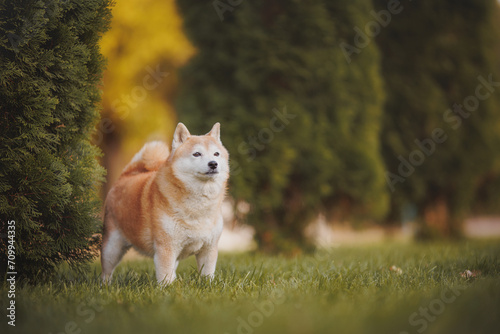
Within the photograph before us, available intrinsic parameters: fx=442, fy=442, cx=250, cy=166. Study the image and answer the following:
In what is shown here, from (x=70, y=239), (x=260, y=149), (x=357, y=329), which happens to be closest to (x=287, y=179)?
(x=260, y=149)

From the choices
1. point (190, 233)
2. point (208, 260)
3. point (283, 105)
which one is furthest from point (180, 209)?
point (283, 105)

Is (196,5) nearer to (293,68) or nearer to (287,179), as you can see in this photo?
(293,68)

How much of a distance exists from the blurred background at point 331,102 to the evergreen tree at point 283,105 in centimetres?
2

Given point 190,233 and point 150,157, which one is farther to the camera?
point 150,157

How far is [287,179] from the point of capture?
268 inches

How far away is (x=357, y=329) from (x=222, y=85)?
5190 mm

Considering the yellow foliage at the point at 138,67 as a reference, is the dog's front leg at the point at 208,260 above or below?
below

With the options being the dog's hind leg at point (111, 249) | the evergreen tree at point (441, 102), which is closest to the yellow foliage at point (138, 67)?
the evergreen tree at point (441, 102)

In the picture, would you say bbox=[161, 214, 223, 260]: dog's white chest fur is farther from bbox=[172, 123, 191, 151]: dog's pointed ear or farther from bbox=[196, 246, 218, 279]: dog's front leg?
bbox=[172, 123, 191, 151]: dog's pointed ear

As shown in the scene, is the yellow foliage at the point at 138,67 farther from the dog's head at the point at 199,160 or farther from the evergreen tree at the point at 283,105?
the dog's head at the point at 199,160

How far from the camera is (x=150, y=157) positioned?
4539mm

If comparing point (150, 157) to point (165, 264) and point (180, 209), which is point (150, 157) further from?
point (165, 264)

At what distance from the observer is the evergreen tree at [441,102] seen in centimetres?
932

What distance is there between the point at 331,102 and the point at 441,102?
12.5 feet
